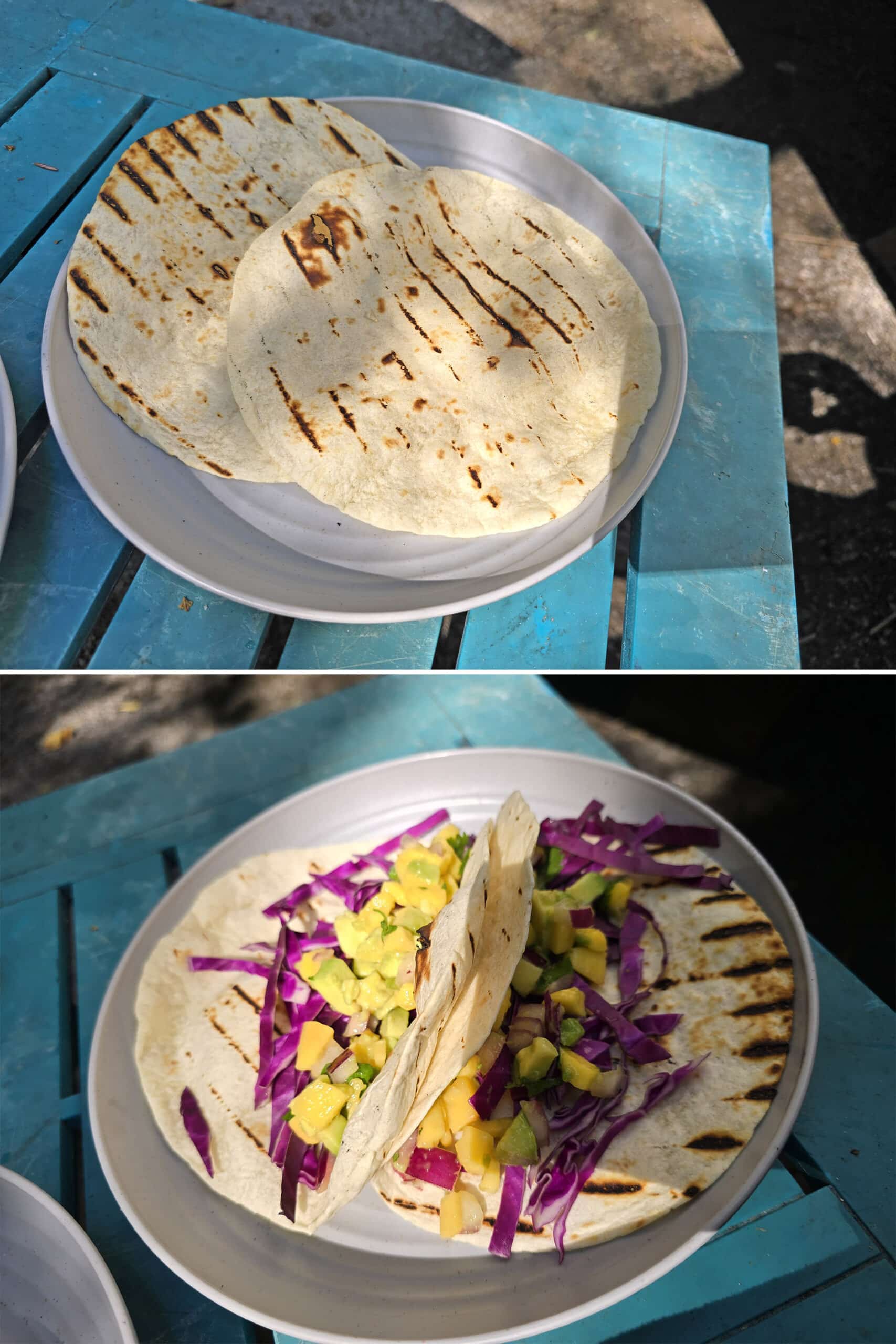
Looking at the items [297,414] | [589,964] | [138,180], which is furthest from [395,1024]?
[138,180]

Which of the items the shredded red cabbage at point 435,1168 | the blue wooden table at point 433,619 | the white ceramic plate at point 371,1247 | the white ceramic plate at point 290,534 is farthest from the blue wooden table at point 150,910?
the white ceramic plate at point 290,534

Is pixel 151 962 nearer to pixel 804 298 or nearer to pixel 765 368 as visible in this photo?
pixel 765 368

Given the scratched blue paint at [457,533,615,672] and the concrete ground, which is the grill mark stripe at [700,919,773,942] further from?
the concrete ground

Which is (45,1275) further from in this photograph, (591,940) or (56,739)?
(56,739)

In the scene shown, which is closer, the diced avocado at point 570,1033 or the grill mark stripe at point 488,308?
the diced avocado at point 570,1033

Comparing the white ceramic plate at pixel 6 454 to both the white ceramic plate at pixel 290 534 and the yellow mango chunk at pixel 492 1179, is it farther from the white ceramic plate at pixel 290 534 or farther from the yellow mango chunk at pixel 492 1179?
the yellow mango chunk at pixel 492 1179

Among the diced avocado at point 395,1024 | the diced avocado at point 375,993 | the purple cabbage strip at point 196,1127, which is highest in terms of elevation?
the diced avocado at point 395,1024
